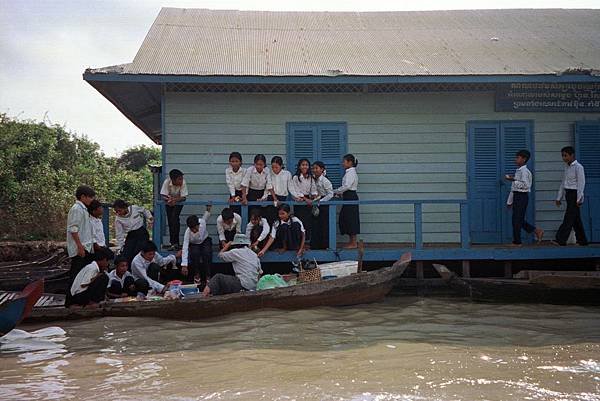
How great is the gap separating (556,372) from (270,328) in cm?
329

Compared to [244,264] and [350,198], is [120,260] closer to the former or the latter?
[244,264]

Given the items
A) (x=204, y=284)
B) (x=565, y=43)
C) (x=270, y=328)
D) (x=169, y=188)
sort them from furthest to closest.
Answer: (x=565, y=43) → (x=169, y=188) → (x=204, y=284) → (x=270, y=328)

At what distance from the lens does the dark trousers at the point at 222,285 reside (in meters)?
8.20

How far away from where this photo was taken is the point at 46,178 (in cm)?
1838

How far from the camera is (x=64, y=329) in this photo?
289 inches

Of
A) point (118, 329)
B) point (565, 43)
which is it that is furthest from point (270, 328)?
point (565, 43)

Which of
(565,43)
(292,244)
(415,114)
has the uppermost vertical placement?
(565,43)

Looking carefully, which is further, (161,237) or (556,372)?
(161,237)

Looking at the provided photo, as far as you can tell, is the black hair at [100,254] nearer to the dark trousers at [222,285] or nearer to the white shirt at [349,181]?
the dark trousers at [222,285]

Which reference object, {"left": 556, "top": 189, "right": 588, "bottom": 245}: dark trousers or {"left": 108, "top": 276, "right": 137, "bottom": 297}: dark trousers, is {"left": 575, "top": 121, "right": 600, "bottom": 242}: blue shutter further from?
{"left": 108, "top": 276, "right": 137, "bottom": 297}: dark trousers

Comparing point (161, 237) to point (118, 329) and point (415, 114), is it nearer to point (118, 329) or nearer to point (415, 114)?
point (118, 329)

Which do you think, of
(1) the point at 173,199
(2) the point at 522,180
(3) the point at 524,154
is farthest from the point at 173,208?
(3) the point at 524,154

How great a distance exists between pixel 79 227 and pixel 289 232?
3248mm

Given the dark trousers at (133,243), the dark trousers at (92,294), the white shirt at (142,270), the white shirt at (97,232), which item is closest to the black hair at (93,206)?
the white shirt at (97,232)
